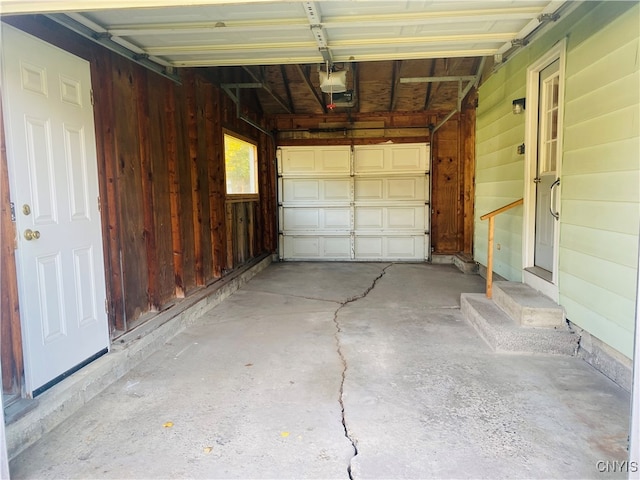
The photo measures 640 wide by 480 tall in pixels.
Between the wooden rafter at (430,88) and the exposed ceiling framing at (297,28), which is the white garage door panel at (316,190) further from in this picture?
the exposed ceiling framing at (297,28)

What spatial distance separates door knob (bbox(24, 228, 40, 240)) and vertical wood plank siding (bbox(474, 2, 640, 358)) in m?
3.45

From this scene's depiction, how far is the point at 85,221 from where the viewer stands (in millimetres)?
2852

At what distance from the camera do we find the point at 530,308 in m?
3.36

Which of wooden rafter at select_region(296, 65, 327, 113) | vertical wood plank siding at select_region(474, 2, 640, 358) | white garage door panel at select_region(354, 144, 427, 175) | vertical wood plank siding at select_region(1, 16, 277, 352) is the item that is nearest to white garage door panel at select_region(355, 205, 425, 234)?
white garage door panel at select_region(354, 144, 427, 175)

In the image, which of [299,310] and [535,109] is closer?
[535,109]

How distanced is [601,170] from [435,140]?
515cm

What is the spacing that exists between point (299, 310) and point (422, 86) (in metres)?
4.64

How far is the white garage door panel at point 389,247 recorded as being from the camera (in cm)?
802

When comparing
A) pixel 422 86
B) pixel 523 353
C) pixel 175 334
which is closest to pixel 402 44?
pixel 523 353

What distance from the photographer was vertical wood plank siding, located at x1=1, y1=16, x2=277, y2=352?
3182 mm

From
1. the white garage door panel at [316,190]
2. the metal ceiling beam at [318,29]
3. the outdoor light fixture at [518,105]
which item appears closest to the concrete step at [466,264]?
the white garage door panel at [316,190]

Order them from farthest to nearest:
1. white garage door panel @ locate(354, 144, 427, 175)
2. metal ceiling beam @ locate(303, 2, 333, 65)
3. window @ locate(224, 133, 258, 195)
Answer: white garage door panel @ locate(354, 144, 427, 175), window @ locate(224, 133, 258, 195), metal ceiling beam @ locate(303, 2, 333, 65)

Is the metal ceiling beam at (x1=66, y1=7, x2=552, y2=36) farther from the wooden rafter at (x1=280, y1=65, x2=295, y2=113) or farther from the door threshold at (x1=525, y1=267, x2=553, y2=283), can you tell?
the wooden rafter at (x1=280, y1=65, x2=295, y2=113)

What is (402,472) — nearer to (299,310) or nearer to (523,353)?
(523,353)
